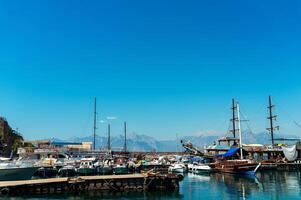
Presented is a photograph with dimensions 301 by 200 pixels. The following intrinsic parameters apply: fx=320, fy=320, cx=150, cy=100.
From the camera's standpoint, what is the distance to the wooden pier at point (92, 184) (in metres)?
42.9

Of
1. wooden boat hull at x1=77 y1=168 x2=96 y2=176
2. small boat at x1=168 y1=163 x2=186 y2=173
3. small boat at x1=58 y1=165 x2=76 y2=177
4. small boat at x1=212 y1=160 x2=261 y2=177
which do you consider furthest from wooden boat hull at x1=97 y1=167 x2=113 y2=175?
small boat at x1=212 y1=160 x2=261 y2=177

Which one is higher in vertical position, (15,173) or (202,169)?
(15,173)

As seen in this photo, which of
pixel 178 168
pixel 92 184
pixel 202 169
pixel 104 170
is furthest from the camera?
pixel 178 168

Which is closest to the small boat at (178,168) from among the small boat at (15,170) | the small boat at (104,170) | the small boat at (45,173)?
the small boat at (104,170)

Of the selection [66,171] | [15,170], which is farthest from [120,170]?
[15,170]

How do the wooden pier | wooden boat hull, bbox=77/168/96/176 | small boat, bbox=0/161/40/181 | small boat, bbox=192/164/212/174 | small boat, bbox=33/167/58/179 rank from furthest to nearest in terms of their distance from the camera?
small boat, bbox=192/164/212/174
small boat, bbox=33/167/58/179
wooden boat hull, bbox=77/168/96/176
small boat, bbox=0/161/40/181
the wooden pier

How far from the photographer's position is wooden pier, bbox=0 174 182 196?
42.9m

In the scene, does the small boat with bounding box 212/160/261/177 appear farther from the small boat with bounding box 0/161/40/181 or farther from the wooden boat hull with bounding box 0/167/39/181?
the wooden boat hull with bounding box 0/167/39/181

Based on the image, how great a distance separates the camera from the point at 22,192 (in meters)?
42.6

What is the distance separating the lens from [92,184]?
46.1 meters

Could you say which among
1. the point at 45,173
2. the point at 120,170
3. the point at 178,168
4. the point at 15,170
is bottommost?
the point at 178,168

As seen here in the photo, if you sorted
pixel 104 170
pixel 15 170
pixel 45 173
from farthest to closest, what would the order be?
1. pixel 45 173
2. pixel 104 170
3. pixel 15 170

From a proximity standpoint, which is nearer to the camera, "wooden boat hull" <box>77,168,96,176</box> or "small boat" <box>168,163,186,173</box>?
"wooden boat hull" <box>77,168,96,176</box>

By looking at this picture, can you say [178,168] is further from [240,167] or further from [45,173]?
[45,173]
